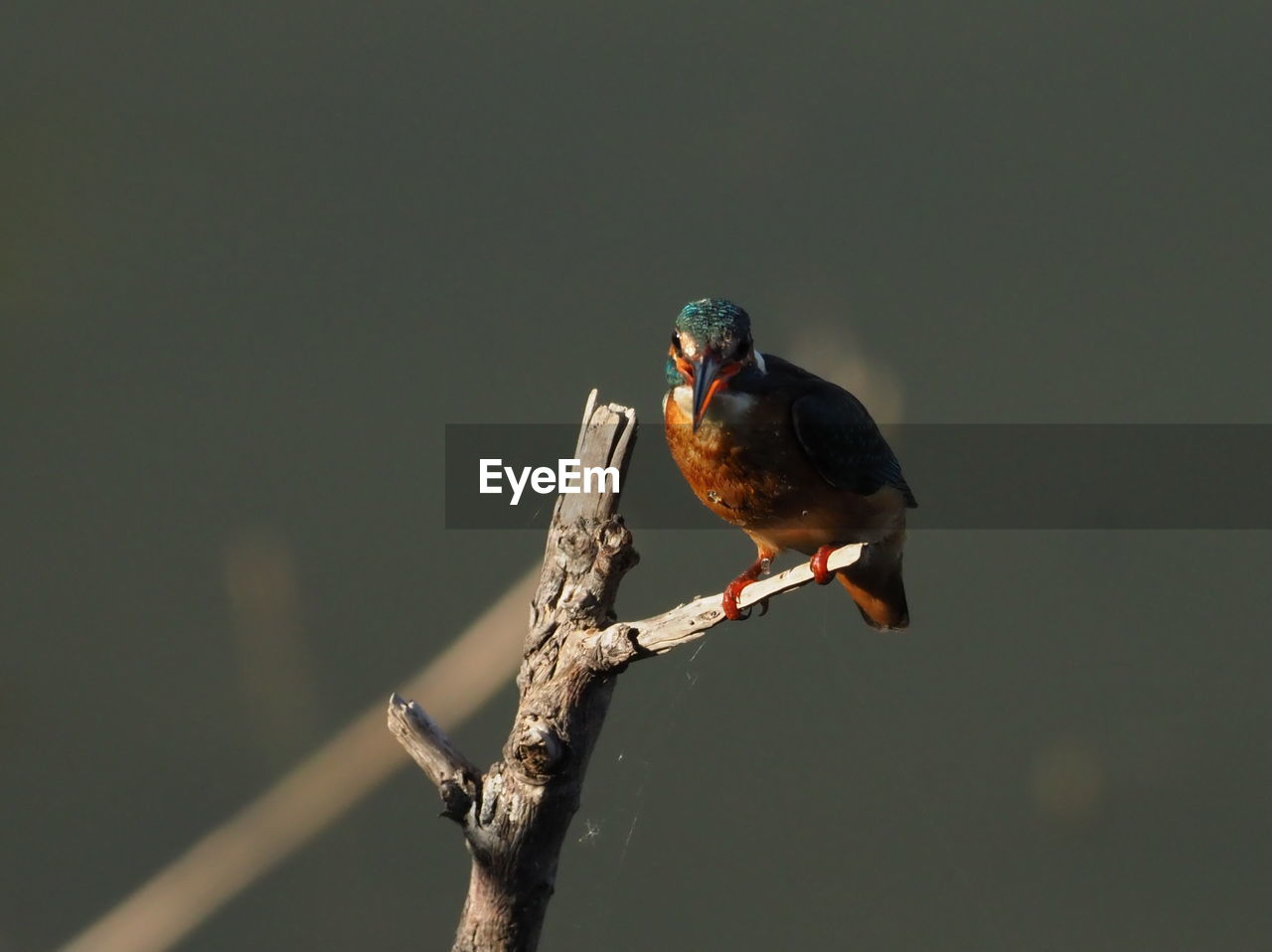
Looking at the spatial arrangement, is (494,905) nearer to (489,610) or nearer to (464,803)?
(464,803)

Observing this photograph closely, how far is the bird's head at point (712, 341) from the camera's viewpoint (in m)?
1.85

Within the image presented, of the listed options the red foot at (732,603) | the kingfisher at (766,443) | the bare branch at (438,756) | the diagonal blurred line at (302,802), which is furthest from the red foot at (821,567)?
the diagonal blurred line at (302,802)

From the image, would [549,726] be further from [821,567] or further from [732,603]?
[821,567]

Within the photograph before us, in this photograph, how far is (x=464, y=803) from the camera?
2.03m

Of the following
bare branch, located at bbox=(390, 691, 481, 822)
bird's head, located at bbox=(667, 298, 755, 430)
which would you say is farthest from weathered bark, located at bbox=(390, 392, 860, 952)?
bird's head, located at bbox=(667, 298, 755, 430)

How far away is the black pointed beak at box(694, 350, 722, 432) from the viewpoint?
182cm

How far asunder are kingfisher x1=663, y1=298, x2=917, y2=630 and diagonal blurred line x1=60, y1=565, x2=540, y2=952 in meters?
1.25

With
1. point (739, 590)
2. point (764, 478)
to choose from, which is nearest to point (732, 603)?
point (739, 590)

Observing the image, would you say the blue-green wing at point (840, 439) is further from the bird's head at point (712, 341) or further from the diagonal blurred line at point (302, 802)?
the diagonal blurred line at point (302, 802)

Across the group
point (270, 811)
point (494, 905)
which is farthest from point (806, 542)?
point (270, 811)

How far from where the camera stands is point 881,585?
2287 millimetres

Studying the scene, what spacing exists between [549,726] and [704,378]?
1.79ft

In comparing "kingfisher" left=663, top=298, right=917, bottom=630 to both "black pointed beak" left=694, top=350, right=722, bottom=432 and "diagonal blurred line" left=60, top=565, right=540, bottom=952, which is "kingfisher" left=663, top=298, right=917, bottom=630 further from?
"diagonal blurred line" left=60, top=565, right=540, bottom=952

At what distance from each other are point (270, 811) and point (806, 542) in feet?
5.86
